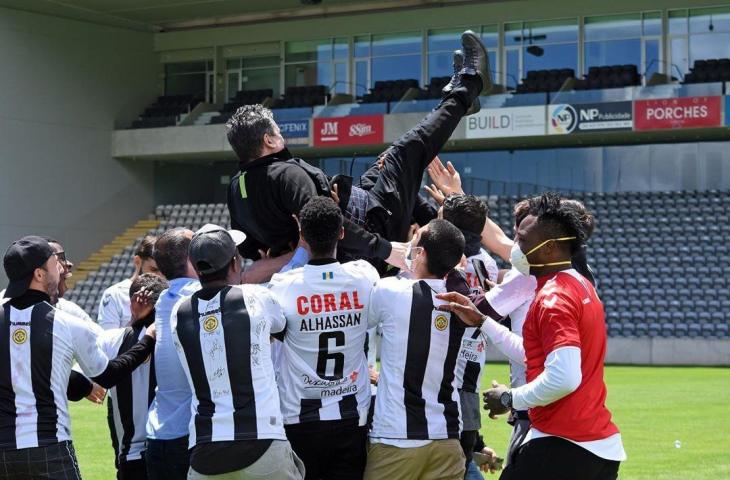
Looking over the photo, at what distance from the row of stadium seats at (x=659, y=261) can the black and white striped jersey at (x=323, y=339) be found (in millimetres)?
25925

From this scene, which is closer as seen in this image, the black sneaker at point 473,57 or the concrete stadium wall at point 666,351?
the black sneaker at point 473,57

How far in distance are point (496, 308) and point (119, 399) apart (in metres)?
2.53

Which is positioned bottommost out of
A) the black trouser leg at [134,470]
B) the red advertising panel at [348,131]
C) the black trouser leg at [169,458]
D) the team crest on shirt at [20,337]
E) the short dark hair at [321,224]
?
the black trouser leg at [134,470]

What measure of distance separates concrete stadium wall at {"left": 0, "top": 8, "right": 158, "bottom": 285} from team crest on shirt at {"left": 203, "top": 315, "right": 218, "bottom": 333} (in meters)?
32.3

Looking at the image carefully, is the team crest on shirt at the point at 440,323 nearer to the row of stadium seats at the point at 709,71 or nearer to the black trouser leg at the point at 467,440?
the black trouser leg at the point at 467,440

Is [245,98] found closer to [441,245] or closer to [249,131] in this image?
[249,131]

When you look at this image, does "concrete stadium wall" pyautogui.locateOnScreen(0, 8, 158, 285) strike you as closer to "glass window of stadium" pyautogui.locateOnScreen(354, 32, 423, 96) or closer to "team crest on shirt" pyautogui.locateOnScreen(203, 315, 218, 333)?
"glass window of stadium" pyautogui.locateOnScreen(354, 32, 423, 96)

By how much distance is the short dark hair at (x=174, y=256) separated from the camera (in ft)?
20.8

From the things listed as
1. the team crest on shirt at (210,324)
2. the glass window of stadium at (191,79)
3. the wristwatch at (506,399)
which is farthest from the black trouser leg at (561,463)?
the glass window of stadium at (191,79)

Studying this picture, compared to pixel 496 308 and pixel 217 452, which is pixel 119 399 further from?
pixel 496 308

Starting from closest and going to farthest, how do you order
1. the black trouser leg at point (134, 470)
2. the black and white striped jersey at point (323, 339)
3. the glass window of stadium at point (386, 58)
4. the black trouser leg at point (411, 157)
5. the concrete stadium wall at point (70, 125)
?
the black and white striped jersey at point (323, 339)
the black trouser leg at point (411, 157)
the black trouser leg at point (134, 470)
the concrete stadium wall at point (70, 125)
the glass window of stadium at point (386, 58)

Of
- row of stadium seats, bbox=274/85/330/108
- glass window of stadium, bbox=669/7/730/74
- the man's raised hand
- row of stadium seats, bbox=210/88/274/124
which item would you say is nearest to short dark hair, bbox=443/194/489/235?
the man's raised hand

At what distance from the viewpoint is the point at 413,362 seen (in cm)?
548

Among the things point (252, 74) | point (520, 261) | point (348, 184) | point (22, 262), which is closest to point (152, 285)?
point (22, 262)
